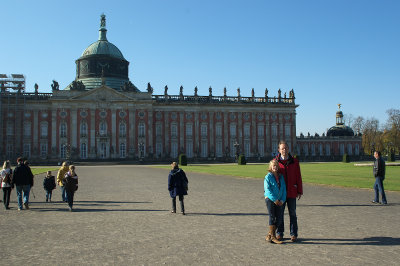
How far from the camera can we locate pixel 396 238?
7777mm

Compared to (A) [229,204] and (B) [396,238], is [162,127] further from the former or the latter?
(B) [396,238]

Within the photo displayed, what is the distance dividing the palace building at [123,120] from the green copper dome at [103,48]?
0.59 feet

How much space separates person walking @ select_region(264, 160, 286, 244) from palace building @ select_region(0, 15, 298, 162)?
177 ft

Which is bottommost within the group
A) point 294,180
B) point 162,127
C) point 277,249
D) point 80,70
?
point 277,249

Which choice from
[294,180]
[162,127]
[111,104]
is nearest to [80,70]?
[111,104]

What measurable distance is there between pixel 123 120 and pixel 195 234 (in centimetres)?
5712

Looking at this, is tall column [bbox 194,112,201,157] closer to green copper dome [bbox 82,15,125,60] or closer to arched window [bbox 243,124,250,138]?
Answer: arched window [bbox 243,124,250,138]

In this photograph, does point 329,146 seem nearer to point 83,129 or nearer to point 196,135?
point 196,135

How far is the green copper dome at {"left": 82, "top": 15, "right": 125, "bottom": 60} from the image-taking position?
71.4 m

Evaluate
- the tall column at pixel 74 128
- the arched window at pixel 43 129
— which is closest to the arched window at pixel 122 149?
the tall column at pixel 74 128

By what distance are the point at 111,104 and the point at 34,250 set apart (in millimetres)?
58057

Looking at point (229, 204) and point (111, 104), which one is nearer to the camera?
point (229, 204)

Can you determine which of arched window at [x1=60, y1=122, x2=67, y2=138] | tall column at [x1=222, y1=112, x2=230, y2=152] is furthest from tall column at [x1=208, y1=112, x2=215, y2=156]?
arched window at [x1=60, y1=122, x2=67, y2=138]

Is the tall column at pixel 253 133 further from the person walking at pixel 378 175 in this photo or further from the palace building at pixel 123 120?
the person walking at pixel 378 175
